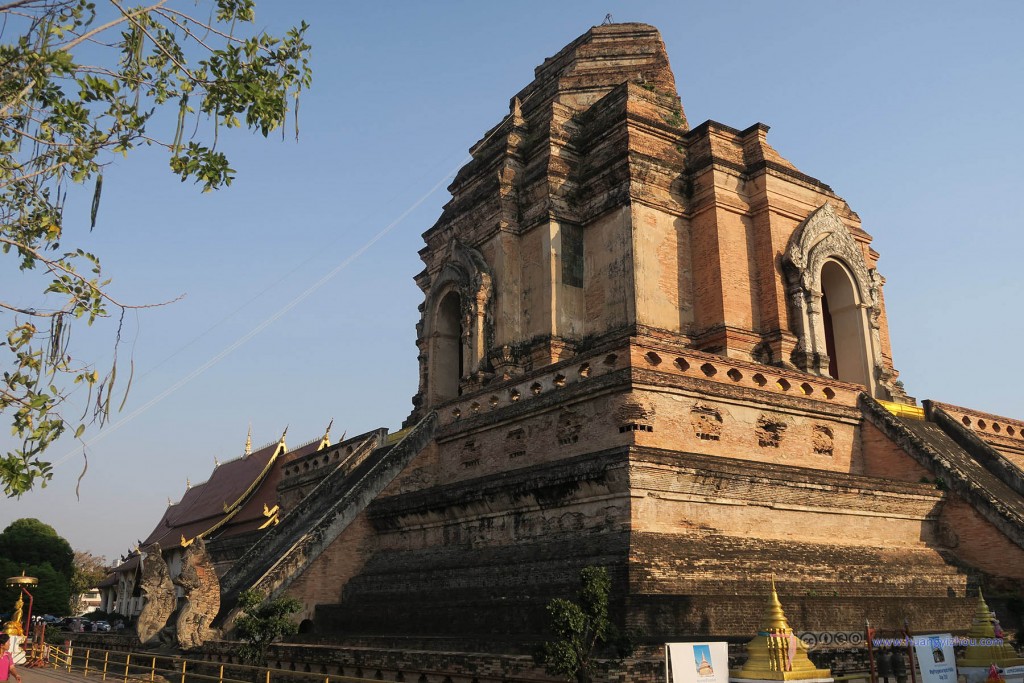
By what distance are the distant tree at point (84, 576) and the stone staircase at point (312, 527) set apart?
37.1 metres

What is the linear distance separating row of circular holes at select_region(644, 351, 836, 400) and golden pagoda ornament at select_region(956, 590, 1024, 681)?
5299 millimetres

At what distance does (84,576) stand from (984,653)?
191ft

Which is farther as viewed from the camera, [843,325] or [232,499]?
[232,499]

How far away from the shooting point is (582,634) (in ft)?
28.8

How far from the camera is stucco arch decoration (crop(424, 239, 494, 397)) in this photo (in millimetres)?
18703

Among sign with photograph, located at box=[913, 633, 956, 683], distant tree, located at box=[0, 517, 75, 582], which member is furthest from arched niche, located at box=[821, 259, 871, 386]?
distant tree, located at box=[0, 517, 75, 582]

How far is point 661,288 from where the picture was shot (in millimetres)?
17484

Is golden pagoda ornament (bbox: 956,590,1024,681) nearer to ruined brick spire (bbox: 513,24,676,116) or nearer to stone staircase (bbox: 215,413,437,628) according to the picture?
stone staircase (bbox: 215,413,437,628)

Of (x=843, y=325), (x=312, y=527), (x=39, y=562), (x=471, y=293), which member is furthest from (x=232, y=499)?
(x=39, y=562)

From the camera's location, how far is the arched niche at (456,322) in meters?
18.7

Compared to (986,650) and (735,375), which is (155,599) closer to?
(735,375)

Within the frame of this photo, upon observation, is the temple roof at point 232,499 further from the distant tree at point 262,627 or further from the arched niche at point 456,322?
the distant tree at point 262,627

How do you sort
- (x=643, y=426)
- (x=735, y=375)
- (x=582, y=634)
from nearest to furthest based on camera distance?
1. (x=582, y=634)
2. (x=643, y=426)
3. (x=735, y=375)

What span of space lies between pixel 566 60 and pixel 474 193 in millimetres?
4485
